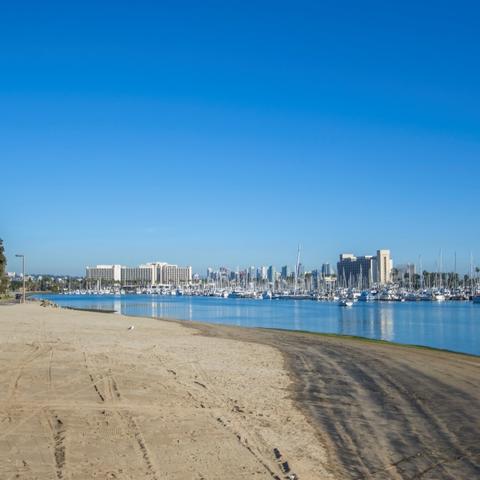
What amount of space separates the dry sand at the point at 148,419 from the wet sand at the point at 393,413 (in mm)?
531

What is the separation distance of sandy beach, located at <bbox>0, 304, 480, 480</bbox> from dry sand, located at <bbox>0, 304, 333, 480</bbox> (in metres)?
0.03

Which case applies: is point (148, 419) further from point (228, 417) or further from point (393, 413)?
point (393, 413)

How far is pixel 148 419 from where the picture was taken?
37.4ft

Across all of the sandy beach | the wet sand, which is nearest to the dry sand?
the sandy beach

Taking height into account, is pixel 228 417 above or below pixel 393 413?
above

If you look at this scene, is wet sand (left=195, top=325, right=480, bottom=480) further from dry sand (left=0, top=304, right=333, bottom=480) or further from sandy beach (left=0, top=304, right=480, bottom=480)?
dry sand (left=0, top=304, right=333, bottom=480)

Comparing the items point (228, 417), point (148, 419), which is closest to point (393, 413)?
point (228, 417)

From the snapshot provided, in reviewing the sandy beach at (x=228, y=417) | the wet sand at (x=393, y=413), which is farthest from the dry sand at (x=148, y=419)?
the wet sand at (x=393, y=413)

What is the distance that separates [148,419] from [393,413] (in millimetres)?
5068

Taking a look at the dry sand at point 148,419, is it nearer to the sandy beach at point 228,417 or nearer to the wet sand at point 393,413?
the sandy beach at point 228,417

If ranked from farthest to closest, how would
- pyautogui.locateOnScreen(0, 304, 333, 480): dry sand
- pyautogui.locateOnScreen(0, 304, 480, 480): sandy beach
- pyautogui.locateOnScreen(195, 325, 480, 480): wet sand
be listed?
pyautogui.locateOnScreen(195, 325, 480, 480): wet sand → pyautogui.locateOnScreen(0, 304, 480, 480): sandy beach → pyautogui.locateOnScreen(0, 304, 333, 480): dry sand

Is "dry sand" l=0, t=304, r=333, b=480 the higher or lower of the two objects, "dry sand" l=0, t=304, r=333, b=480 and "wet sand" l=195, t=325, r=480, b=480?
the higher

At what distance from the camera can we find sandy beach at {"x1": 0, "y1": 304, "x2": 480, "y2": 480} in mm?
8719

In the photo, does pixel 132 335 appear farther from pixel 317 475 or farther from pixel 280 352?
pixel 317 475
